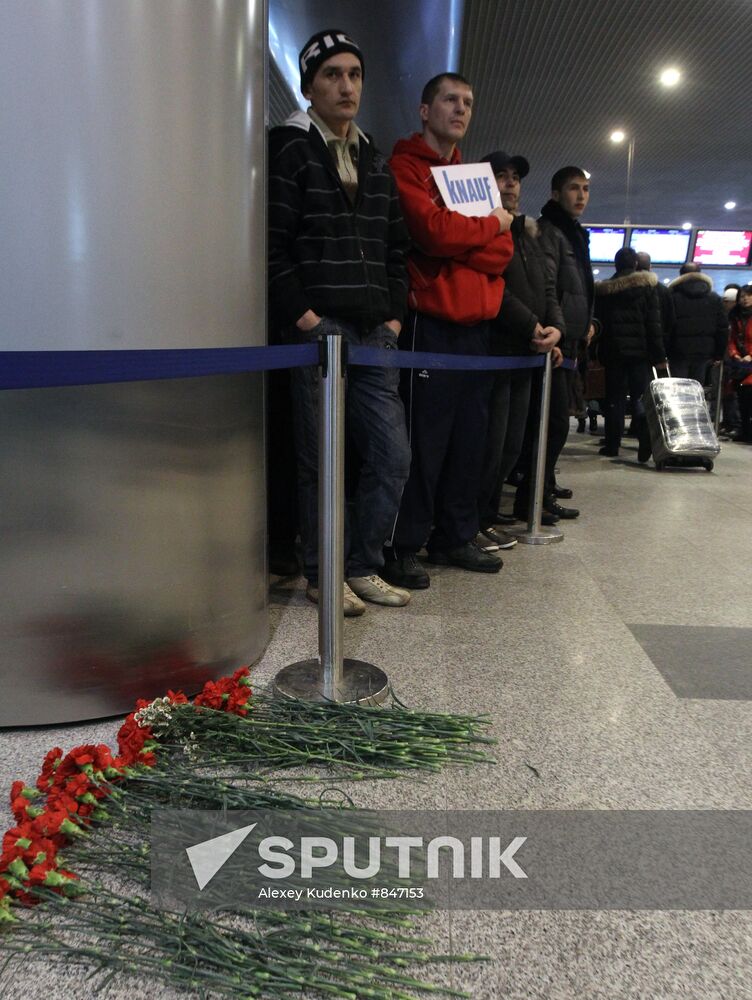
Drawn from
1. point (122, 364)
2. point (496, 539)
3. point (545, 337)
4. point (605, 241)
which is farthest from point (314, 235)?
point (605, 241)

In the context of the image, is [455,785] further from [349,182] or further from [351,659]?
[349,182]

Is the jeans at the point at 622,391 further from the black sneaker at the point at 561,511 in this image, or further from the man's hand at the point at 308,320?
the man's hand at the point at 308,320

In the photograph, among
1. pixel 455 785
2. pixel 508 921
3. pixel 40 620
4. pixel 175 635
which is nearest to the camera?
pixel 508 921

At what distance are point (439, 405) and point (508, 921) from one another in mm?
1979

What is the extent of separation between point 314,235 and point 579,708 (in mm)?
1501

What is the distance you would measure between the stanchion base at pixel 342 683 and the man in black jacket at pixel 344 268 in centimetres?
51

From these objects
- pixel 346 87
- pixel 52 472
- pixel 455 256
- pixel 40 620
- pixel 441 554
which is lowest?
pixel 441 554

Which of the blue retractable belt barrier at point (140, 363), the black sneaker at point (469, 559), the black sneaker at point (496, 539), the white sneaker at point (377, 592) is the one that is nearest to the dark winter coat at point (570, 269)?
the black sneaker at point (496, 539)

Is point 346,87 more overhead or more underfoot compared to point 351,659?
more overhead

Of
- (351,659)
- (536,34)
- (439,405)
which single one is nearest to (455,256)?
(439,405)

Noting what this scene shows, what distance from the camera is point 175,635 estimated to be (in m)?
1.93

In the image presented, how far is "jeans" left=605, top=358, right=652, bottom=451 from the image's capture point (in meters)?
6.61

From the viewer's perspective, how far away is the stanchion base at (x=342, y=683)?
1.93 metres

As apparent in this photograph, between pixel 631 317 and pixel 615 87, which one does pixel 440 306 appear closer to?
pixel 631 317
